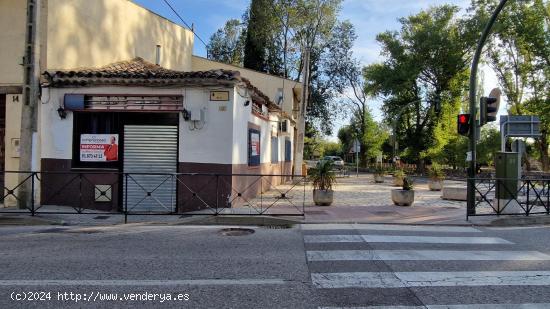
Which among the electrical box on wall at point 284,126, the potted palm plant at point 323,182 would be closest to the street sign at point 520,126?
the potted palm plant at point 323,182

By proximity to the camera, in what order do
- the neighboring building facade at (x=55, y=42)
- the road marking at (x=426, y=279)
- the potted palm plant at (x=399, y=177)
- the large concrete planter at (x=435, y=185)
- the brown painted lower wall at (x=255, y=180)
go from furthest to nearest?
1. the potted palm plant at (x=399, y=177)
2. the large concrete planter at (x=435, y=185)
3. the brown painted lower wall at (x=255, y=180)
4. the neighboring building facade at (x=55, y=42)
5. the road marking at (x=426, y=279)

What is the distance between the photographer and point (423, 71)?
1678 inches

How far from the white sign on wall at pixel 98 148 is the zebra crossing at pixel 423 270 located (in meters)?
5.99

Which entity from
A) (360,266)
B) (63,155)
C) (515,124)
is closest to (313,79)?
(515,124)

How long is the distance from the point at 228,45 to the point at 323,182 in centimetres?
3207

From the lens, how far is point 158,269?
6.07m

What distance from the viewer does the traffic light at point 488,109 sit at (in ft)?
39.9

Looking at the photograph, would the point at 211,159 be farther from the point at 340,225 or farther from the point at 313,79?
the point at 313,79

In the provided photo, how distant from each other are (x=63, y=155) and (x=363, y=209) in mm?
8137

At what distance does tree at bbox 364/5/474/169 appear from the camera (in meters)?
40.8

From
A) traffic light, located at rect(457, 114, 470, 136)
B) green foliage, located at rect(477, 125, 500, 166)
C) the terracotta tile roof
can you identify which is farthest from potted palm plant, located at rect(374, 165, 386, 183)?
green foliage, located at rect(477, 125, 500, 166)

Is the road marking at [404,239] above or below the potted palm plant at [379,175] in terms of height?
below

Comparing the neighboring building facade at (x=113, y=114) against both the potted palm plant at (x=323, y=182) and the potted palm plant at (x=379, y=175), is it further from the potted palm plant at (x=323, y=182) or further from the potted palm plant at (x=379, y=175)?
the potted palm plant at (x=379, y=175)

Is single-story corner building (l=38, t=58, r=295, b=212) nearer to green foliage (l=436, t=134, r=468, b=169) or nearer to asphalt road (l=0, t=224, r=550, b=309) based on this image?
asphalt road (l=0, t=224, r=550, b=309)
